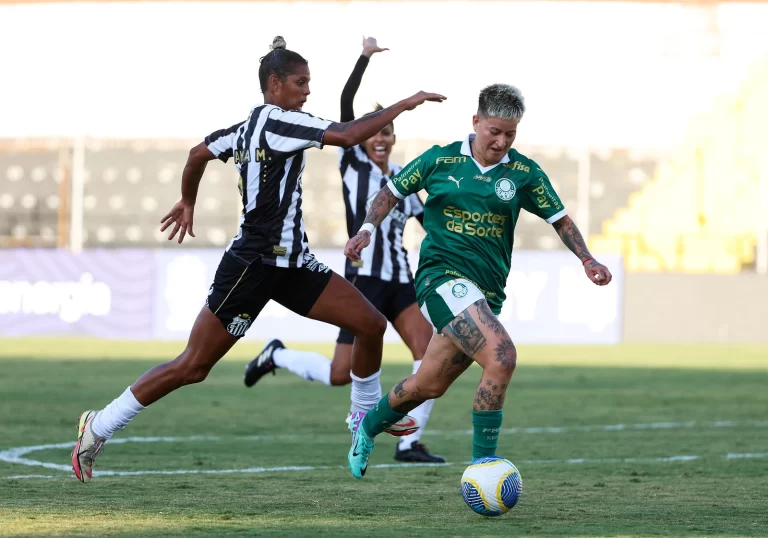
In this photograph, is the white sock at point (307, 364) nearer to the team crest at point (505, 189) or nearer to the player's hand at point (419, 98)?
the team crest at point (505, 189)

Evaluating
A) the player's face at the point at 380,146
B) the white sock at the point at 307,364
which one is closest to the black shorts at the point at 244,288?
the player's face at the point at 380,146

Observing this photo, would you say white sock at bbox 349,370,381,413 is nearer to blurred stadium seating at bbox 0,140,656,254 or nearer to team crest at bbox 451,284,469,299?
team crest at bbox 451,284,469,299

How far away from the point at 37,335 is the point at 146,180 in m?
10.6

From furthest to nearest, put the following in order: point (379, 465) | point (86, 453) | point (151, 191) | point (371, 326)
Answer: point (151, 191), point (379, 465), point (371, 326), point (86, 453)

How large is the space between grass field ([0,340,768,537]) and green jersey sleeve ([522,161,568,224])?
142 cm

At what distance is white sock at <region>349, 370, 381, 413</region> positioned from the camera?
769cm

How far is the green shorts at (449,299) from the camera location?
6188mm

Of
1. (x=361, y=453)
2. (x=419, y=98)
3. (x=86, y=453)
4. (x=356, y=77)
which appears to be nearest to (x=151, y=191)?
(x=356, y=77)

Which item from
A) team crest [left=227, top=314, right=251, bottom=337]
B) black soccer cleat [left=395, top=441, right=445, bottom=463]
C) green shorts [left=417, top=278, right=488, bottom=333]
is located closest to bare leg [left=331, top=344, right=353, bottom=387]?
black soccer cleat [left=395, top=441, right=445, bottom=463]

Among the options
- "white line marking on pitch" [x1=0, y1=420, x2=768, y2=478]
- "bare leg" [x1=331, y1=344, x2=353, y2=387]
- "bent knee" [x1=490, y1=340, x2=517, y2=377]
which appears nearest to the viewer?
"bent knee" [x1=490, y1=340, x2=517, y2=377]

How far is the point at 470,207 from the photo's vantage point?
6336 millimetres

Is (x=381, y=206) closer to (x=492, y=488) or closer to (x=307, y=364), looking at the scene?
(x=492, y=488)

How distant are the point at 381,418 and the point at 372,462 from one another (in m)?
1.54

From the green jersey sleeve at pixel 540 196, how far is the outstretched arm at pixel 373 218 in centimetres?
65
